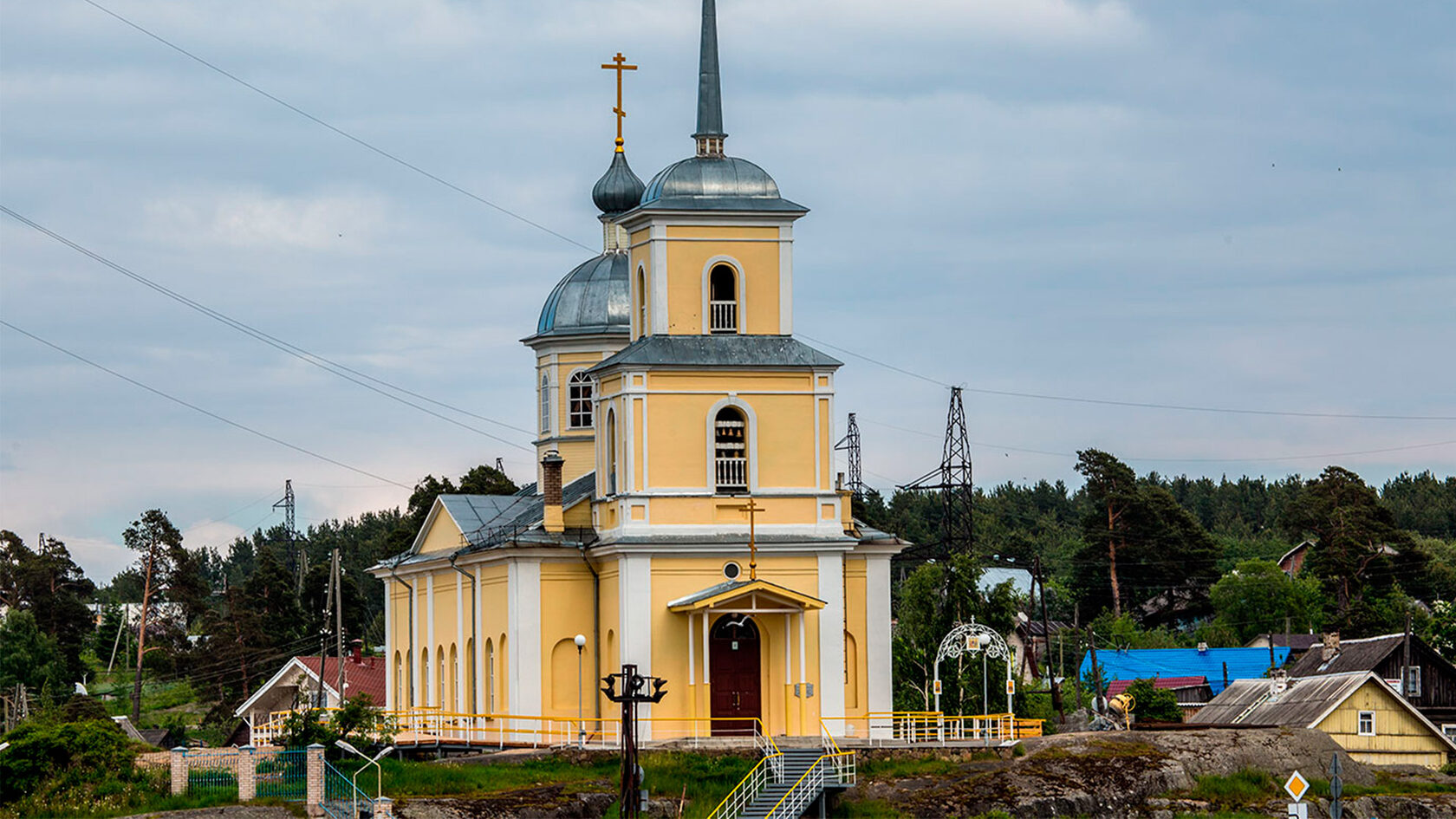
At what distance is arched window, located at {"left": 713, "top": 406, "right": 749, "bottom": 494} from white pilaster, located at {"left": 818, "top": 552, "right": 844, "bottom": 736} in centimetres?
228

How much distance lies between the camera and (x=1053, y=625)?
106750 mm

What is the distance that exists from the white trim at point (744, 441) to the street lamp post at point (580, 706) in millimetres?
4102

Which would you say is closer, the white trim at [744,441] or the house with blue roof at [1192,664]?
the white trim at [744,441]

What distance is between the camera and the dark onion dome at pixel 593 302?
56.7 meters

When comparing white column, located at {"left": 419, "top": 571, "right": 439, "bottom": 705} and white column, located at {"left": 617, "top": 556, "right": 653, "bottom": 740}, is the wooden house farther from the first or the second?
white column, located at {"left": 617, "top": 556, "right": 653, "bottom": 740}

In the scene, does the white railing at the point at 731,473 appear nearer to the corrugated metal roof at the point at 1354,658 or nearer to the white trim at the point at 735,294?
the white trim at the point at 735,294

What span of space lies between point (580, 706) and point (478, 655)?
450cm

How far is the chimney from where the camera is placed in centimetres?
4628

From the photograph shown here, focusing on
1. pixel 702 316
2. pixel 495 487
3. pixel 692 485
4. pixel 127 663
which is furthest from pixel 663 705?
pixel 127 663

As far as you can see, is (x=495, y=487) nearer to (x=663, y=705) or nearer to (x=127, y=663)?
(x=127, y=663)

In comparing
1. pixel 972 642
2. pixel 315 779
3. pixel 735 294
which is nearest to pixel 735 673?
pixel 972 642

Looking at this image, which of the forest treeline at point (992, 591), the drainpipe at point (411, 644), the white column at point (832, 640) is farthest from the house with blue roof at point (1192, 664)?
the white column at point (832, 640)

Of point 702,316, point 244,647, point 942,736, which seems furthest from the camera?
point 244,647

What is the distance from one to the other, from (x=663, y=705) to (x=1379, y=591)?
64.1 meters
